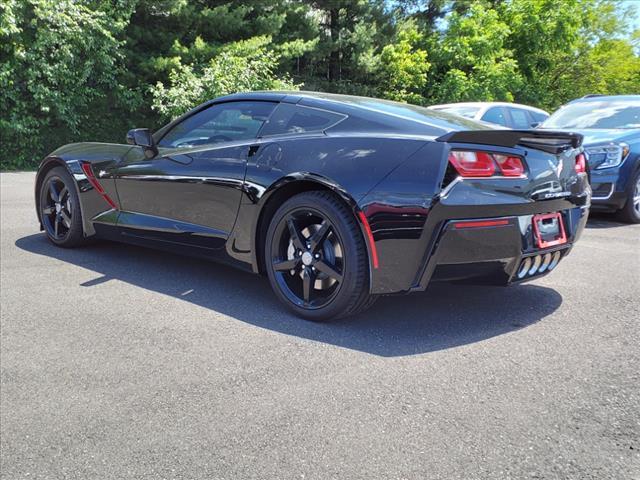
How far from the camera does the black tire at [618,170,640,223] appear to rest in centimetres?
683

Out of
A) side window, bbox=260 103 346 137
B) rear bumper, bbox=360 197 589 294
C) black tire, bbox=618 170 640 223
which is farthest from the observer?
black tire, bbox=618 170 640 223

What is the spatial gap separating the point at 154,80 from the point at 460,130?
17.4m

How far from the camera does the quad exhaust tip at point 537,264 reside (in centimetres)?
320

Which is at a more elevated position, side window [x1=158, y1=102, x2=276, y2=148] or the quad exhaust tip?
side window [x1=158, y1=102, x2=276, y2=148]

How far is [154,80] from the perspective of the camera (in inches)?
740

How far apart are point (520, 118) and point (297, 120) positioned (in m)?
7.95

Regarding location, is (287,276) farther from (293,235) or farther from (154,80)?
(154,80)

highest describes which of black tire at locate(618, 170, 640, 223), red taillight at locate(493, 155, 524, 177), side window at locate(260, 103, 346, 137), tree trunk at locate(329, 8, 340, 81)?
tree trunk at locate(329, 8, 340, 81)

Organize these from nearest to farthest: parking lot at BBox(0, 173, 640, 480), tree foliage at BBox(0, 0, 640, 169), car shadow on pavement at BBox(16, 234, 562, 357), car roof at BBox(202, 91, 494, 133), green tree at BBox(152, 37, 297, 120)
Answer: parking lot at BBox(0, 173, 640, 480)
car shadow on pavement at BBox(16, 234, 562, 357)
car roof at BBox(202, 91, 494, 133)
tree foliage at BBox(0, 0, 640, 169)
green tree at BBox(152, 37, 297, 120)

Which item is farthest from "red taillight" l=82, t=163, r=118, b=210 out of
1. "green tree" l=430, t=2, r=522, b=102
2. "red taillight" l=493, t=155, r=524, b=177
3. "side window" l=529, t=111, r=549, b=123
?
"green tree" l=430, t=2, r=522, b=102

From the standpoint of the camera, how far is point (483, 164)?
2998 mm

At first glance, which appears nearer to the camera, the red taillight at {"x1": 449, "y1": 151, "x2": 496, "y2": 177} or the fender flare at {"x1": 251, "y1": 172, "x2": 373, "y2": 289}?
the red taillight at {"x1": 449, "y1": 151, "x2": 496, "y2": 177}

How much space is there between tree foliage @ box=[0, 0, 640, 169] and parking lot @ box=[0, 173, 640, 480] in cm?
1282

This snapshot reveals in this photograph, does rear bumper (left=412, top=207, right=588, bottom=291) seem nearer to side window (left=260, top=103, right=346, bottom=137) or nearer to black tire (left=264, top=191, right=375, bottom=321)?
black tire (left=264, top=191, right=375, bottom=321)
